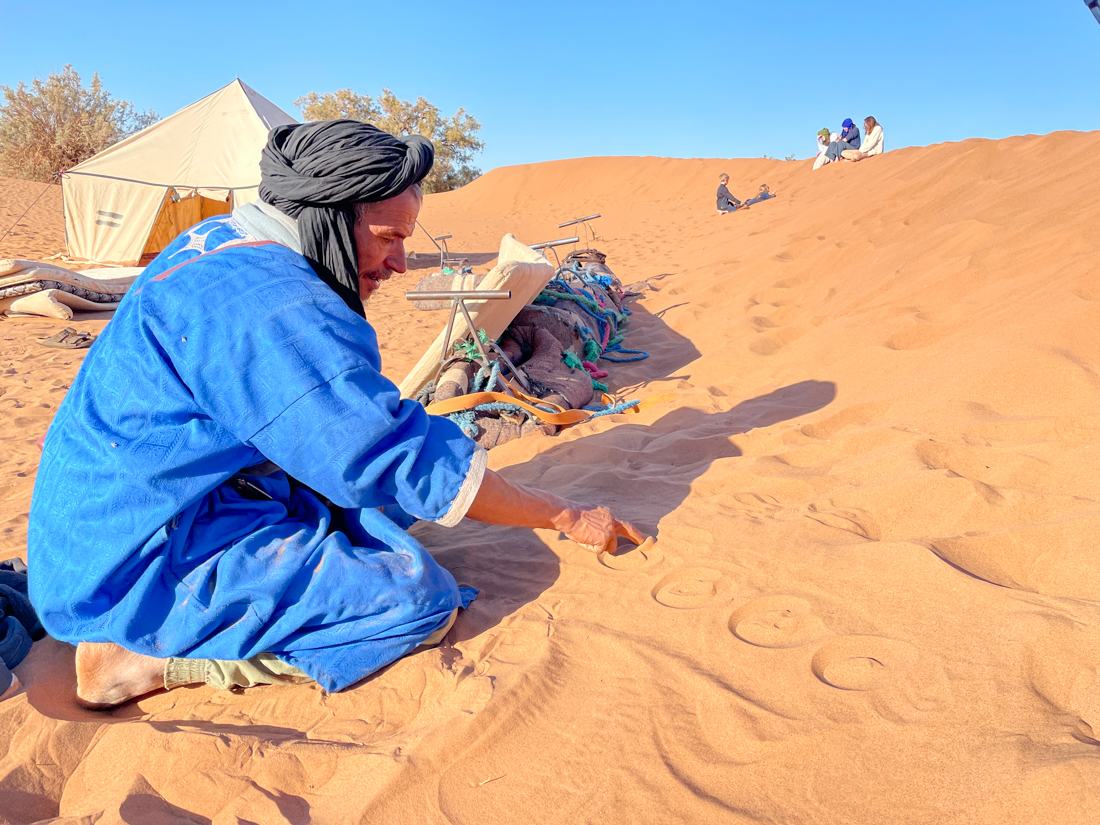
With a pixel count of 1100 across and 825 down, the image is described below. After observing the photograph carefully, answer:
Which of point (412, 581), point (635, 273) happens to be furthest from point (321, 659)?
point (635, 273)

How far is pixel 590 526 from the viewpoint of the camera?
195cm

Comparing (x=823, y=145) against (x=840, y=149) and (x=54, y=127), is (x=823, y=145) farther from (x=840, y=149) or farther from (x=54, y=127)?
(x=54, y=127)

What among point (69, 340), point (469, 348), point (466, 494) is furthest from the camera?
point (69, 340)

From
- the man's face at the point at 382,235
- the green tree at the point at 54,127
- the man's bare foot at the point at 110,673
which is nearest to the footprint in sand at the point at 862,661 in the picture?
the man's face at the point at 382,235

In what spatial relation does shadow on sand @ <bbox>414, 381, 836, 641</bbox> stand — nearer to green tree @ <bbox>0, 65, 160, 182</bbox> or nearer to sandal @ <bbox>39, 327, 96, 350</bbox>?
sandal @ <bbox>39, 327, 96, 350</bbox>

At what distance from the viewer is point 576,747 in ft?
4.43

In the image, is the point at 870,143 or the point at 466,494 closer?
the point at 466,494

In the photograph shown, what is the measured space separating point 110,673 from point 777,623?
4.95 feet

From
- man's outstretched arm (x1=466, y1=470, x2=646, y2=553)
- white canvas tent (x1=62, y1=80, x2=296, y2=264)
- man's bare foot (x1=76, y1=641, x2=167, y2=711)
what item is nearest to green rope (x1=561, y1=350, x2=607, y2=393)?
man's outstretched arm (x1=466, y1=470, x2=646, y2=553)

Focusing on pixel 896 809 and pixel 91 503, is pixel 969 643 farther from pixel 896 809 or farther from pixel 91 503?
pixel 91 503

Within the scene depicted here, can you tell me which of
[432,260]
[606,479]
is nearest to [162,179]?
[432,260]

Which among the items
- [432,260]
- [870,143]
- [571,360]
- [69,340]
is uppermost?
[870,143]

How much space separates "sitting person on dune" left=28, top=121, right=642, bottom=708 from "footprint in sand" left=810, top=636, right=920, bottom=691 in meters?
0.73

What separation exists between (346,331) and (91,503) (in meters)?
0.63
